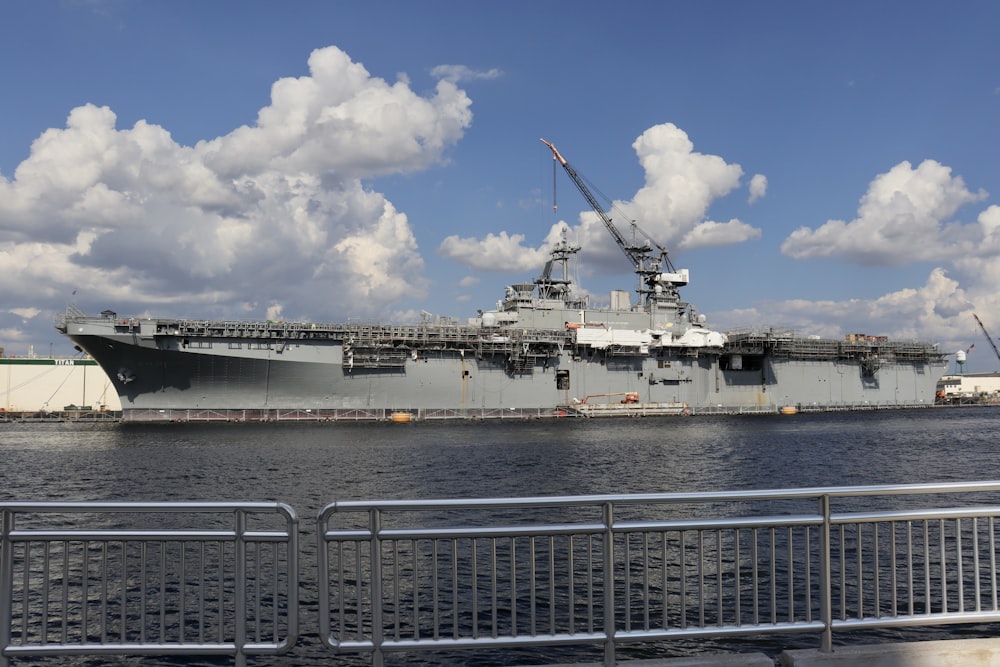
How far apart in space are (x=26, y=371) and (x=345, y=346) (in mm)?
40189

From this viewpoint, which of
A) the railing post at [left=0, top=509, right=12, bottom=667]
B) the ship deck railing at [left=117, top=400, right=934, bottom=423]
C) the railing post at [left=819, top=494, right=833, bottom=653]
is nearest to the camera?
the railing post at [left=0, top=509, right=12, bottom=667]

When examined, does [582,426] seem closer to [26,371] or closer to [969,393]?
[26,371]

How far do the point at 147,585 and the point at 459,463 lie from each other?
2045 cm

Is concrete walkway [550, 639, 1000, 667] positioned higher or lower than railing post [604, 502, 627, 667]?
lower

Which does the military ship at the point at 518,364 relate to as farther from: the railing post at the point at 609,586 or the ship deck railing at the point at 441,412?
the railing post at the point at 609,586

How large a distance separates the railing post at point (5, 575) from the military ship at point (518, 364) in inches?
1916

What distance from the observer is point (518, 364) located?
6088 cm

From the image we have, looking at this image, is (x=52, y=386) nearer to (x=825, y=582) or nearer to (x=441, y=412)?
(x=441, y=412)

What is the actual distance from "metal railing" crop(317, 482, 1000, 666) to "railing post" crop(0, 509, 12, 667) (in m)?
2.18

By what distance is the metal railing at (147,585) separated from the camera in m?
5.60

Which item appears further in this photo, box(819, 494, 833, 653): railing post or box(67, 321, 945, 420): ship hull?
box(67, 321, 945, 420): ship hull

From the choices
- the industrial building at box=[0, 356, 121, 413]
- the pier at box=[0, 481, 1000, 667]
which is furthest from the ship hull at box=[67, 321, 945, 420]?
the pier at box=[0, 481, 1000, 667]

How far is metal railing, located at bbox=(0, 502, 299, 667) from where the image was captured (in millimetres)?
5602

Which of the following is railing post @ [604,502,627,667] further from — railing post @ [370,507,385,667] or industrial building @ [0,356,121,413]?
industrial building @ [0,356,121,413]
